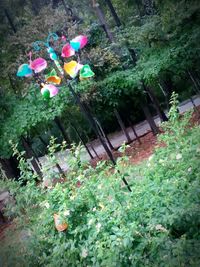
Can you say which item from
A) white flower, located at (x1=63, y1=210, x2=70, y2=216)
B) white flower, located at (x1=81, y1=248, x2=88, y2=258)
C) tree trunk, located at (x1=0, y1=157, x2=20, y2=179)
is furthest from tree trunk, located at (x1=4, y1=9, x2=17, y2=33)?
white flower, located at (x1=81, y1=248, x2=88, y2=258)

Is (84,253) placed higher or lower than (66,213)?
lower

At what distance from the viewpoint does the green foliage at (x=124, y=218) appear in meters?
2.67

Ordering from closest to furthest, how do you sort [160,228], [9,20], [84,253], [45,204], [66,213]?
[160,228]
[84,253]
[66,213]
[45,204]
[9,20]

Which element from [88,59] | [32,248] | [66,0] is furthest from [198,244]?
[66,0]

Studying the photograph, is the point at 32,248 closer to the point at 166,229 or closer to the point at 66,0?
the point at 166,229

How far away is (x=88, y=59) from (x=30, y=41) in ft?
5.81

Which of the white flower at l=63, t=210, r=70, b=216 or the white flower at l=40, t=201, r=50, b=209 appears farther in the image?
the white flower at l=40, t=201, r=50, b=209

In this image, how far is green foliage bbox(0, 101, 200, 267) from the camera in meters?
2.67

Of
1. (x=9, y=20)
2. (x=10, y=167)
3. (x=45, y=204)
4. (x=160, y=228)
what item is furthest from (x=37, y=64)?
(x=10, y=167)

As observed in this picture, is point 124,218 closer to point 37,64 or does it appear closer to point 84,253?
point 84,253

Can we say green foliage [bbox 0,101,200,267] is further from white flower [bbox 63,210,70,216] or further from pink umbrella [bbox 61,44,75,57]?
pink umbrella [bbox 61,44,75,57]

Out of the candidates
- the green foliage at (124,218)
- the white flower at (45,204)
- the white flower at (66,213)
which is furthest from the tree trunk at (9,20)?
→ the white flower at (66,213)

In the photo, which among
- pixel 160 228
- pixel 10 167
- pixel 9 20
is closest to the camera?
pixel 160 228

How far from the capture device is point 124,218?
2.95 m
